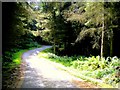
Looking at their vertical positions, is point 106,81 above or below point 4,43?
below

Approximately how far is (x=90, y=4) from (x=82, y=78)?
497 centimetres

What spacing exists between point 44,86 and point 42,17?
19858mm

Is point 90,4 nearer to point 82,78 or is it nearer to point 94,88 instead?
point 82,78

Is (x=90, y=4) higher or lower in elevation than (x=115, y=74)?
higher

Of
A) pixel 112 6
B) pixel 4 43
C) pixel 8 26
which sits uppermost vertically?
pixel 112 6

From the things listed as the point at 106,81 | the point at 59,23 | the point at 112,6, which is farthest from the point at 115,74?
the point at 59,23

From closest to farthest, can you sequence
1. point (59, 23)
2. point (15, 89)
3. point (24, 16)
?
point (15, 89) < point (24, 16) < point (59, 23)

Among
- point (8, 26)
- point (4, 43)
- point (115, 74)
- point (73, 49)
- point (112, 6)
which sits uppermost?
point (112, 6)

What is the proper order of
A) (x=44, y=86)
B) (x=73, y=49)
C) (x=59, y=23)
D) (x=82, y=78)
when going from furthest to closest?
(x=73, y=49) < (x=59, y=23) < (x=82, y=78) < (x=44, y=86)

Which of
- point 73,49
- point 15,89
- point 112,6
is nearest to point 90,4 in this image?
point 112,6

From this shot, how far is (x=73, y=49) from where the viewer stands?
31.3 meters

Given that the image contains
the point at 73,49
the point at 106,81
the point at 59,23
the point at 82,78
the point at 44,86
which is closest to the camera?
→ the point at 44,86

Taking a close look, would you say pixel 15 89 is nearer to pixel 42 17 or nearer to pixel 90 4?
pixel 90 4

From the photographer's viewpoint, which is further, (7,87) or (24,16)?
(24,16)
